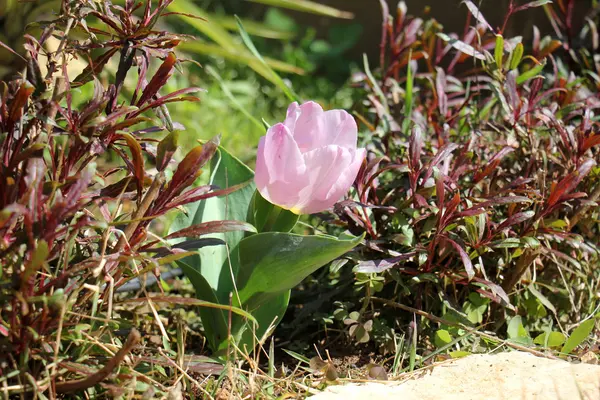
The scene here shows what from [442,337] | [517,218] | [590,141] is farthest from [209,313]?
[590,141]

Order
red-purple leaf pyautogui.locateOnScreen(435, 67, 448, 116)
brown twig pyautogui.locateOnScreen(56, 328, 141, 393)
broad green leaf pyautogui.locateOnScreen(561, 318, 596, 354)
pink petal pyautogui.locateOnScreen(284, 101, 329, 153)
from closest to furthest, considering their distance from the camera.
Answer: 1. brown twig pyautogui.locateOnScreen(56, 328, 141, 393)
2. pink petal pyautogui.locateOnScreen(284, 101, 329, 153)
3. broad green leaf pyautogui.locateOnScreen(561, 318, 596, 354)
4. red-purple leaf pyautogui.locateOnScreen(435, 67, 448, 116)

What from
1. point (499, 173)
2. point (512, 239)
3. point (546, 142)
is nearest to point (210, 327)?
point (512, 239)

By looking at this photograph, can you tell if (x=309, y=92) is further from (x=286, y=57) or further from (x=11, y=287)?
(x=11, y=287)

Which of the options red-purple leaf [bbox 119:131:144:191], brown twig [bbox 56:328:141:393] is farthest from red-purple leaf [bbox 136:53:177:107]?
brown twig [bbox 56:328:141:393]

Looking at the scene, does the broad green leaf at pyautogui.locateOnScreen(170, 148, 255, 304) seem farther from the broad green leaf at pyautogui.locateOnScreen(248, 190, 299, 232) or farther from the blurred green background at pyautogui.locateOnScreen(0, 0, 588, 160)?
Result: the blurred green background at pyautogui.locateOnScreen(0, 0, 588, 160)

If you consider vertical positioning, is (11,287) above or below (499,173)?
above
